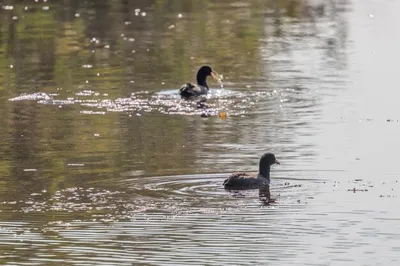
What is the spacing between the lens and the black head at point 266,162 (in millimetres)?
16820

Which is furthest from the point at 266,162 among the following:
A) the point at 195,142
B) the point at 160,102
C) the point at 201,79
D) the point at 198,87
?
the point at 201,79

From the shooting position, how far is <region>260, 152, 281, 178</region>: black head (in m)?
16.8

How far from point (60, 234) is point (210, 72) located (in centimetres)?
1220

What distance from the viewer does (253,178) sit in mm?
16453

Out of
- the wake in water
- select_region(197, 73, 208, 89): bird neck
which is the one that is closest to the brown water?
the wake in water

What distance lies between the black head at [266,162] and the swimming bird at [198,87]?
7110 millimetres

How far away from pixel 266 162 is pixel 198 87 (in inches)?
314

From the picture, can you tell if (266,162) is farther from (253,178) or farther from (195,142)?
(195,142)

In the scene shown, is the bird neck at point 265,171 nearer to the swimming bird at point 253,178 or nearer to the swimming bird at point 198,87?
the swimming bird at point 253,178

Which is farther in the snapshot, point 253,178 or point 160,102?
point 160,102

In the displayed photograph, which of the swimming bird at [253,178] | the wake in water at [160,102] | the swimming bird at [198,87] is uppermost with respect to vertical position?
the swimming bird at [198,87]

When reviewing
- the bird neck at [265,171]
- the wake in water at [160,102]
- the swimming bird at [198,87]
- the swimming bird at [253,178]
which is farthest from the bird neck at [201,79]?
the bird neck at [265,171]

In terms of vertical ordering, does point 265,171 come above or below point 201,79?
below

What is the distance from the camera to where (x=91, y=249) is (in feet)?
43.4
